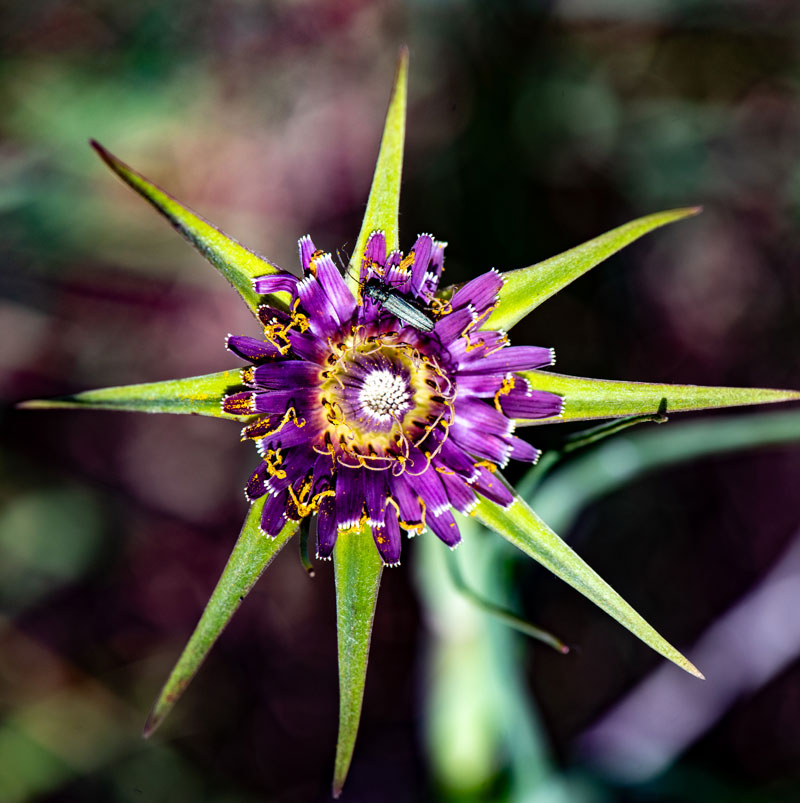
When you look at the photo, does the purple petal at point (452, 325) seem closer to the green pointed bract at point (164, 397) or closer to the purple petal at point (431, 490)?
the purple petal at point (431, 490)

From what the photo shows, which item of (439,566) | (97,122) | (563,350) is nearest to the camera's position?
(439,566)

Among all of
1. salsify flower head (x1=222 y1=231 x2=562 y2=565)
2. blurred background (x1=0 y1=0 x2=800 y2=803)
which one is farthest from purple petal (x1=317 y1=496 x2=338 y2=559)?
blurred background (x1=0 y1=0 x2=800 y2=803)

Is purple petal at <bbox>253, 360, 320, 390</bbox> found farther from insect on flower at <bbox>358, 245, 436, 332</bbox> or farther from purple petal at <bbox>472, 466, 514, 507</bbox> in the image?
purple petal at <bbox>472, 466, 514, 507</bbox>

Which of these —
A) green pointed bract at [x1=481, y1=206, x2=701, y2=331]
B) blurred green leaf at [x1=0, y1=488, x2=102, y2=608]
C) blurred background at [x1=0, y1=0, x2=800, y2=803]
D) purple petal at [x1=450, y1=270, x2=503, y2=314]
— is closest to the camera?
green pointed bract at [x1=481, y1=206, x2=701, y2=331]

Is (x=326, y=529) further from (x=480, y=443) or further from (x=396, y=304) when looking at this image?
(x=396, y=304)

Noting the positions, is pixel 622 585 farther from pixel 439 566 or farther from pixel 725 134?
pixel 725 134

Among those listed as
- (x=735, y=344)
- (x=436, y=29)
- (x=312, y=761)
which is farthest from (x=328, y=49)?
(x=312, y=761)

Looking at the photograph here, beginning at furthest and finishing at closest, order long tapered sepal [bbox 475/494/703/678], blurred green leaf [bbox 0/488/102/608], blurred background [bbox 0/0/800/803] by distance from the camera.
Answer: blurred green leaf [bbox 0/488/102/608], blurred background [bbox 0/0/800/803], long tapered sepal [bbox 475/494/703/678]

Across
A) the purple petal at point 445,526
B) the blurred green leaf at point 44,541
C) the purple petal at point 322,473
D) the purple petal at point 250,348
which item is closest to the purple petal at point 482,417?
the purple petal at point 445,526
